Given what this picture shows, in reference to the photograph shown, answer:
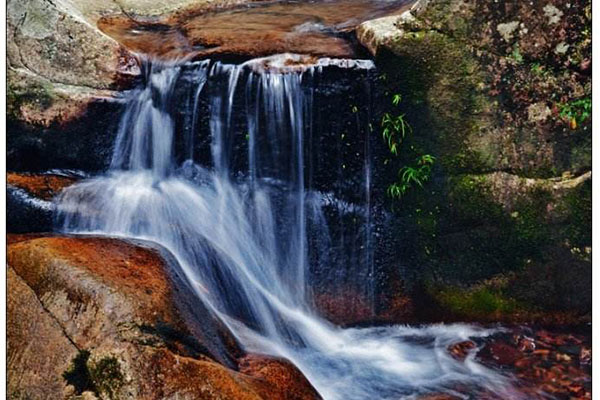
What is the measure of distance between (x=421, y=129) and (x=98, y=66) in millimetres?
1974

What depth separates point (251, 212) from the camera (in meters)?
3.37

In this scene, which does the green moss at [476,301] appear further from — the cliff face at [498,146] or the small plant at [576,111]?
the small plant at [576,111]

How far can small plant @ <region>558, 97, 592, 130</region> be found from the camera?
272cm

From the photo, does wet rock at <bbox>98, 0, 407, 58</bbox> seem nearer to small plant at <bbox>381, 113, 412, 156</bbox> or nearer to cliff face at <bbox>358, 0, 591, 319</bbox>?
cliff face at <bbox>358, 0, 591, 319</bbox>

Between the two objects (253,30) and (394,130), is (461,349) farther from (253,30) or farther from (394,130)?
(253,30)

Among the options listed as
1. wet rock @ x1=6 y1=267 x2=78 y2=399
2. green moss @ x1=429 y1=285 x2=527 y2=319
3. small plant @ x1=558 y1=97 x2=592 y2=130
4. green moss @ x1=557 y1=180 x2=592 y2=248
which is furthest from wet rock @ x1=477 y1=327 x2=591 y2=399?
wet rock @ x1=6 y1=267 x2=78 y2=399

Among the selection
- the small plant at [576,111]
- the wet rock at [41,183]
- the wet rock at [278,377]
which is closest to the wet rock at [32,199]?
the wet rock at [41,183]

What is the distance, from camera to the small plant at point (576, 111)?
8.92 ft

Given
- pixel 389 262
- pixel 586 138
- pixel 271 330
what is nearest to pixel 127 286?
pixel 271 330

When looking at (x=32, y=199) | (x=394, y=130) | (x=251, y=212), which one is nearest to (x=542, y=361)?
(x=394, y=130)

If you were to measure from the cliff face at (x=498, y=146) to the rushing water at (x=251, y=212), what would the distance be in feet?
0.81

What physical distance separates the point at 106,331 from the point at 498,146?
2031mm

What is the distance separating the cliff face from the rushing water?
0.25 metres

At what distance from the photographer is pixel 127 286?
2.59 m
